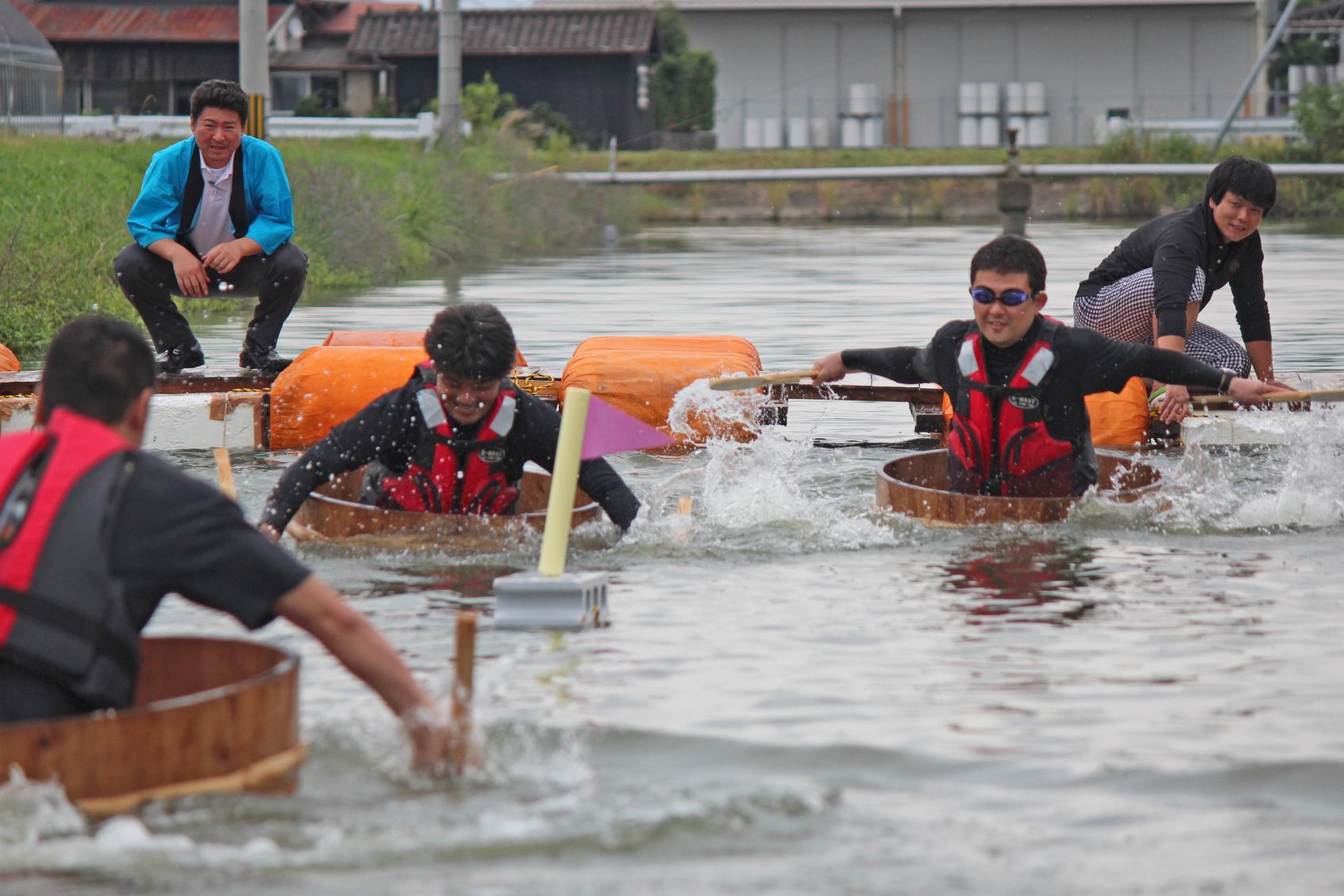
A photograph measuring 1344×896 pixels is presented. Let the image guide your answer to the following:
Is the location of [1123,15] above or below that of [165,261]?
above

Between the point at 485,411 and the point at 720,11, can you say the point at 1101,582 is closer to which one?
the point at 485,411

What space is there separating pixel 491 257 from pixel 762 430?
60.9ft

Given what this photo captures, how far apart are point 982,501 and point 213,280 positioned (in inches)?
184

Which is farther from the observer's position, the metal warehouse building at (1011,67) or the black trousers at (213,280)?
the metal warehouse building at (1011,67)

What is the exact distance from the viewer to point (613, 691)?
231 inches

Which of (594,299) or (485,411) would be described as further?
(594,299)

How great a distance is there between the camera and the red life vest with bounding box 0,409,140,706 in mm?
4250

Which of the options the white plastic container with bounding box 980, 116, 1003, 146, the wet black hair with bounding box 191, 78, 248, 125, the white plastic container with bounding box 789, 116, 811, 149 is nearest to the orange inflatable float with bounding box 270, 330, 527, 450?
the wet black hair with bounding box 191, 78, 248, 125

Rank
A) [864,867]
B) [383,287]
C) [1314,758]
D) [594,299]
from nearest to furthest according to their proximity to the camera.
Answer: [864,867] → [1314,758] → [594,299] → [383,287]

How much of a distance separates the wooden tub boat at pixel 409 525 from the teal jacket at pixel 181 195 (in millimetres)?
2965

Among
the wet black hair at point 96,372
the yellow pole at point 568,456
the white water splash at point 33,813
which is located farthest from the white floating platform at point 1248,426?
the white water splash at point 33,813

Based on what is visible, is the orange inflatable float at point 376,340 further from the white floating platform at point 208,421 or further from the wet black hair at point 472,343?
the wet black hair at point 472,343

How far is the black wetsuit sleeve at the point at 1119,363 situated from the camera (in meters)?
7.89

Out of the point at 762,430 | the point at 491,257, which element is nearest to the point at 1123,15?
the point at 491,257
